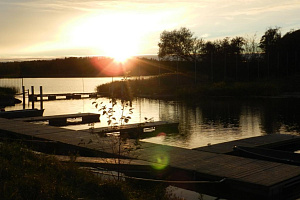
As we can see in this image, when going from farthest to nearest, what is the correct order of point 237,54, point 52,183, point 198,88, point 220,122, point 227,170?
point 237,54 < point 198,88 < point 220,122 < point 227,170 < point 52,183

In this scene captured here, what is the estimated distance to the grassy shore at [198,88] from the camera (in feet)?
116

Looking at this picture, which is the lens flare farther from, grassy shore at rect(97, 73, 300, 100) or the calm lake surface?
grassy shore at rect(97, 73, 300, 100)

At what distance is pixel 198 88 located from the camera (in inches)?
1453

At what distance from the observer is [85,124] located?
785 inches

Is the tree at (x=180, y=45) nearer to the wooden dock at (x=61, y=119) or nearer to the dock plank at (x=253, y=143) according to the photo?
the wooden dock at (x=61, y=119)

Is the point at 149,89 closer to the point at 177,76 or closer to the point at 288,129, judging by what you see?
the point at 177,76

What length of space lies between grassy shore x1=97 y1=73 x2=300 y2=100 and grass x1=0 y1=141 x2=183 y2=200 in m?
25.3

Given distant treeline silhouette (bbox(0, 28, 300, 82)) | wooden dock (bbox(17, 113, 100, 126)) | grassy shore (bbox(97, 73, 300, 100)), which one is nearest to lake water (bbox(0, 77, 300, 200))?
wooden dock (bbox(17, 113, 100, 126))

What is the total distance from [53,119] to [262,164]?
521 inches

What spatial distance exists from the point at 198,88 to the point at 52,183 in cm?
3157

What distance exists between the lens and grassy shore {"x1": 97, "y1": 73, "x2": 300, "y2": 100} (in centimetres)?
3534

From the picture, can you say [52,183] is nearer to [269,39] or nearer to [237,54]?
[237,54]

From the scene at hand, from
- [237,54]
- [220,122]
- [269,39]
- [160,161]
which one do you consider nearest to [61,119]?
[220,122]

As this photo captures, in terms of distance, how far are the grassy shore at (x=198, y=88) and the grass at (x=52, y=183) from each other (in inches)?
996
